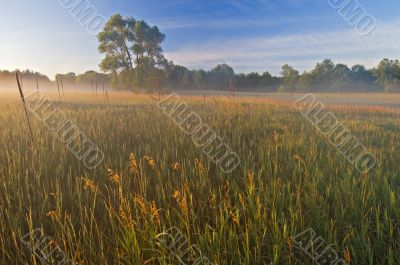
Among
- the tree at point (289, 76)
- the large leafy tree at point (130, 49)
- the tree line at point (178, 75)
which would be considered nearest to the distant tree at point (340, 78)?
the tree line at point (178, 75)

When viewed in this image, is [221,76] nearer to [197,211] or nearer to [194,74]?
[194,74]

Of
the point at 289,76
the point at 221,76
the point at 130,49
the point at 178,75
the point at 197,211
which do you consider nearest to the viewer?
the point at 197,211

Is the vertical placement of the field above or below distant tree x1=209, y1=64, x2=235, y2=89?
below

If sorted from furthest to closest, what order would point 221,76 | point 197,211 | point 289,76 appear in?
point 289,76
point 221,76
point 197,211

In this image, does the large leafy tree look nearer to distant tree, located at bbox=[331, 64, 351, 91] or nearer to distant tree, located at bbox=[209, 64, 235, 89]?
distant tree, located at bbox=[209, 64, 235, 89]

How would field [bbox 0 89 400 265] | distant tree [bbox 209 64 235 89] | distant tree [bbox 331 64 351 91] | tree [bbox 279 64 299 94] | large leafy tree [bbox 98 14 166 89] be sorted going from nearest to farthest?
field [bbox 0 89 400 265] < large leafy tree [bbox 98 14 166 89] < distant tree [bbox 209 64 235 89] < distant tree [bbox 331 64 351 91] < tree [bbox 279 64 299 94]

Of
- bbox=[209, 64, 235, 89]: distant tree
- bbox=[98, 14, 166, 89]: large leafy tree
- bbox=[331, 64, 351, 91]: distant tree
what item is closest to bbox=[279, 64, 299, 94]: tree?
bbox=[331, 64, 351, 91]: distant tree

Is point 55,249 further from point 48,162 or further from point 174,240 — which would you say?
point 48,162

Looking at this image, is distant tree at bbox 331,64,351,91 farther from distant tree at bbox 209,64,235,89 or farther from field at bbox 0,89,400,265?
field at bbox 0,89,400,265

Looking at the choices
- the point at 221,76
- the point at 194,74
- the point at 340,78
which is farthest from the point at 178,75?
the point at 340,78

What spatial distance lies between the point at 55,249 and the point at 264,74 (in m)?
94.2

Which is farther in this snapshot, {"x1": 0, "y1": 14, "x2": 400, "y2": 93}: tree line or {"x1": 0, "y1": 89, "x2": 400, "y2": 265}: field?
{"x1": 0, "y1": 14, "x2": 400, "y2": 93}: tree line

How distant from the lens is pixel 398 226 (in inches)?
78.4

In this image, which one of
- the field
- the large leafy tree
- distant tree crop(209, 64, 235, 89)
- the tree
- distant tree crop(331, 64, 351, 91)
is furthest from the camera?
the tree
